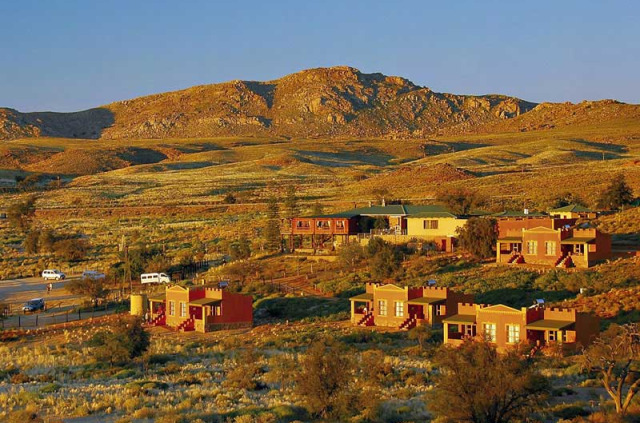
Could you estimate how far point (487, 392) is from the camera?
24.0 metres

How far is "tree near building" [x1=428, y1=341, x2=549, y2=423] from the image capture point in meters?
23.9

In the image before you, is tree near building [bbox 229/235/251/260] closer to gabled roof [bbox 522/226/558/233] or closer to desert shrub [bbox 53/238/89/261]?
desert shrub [bbox 53/238/89/261]

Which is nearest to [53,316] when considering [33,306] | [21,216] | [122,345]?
[33,306]

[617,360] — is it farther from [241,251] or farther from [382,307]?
[241,251]

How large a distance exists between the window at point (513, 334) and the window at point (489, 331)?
556mm

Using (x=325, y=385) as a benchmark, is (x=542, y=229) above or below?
above

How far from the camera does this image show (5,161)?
188m

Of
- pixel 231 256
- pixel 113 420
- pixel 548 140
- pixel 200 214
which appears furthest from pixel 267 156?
pixel 113 420

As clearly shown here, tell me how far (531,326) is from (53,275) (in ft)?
114

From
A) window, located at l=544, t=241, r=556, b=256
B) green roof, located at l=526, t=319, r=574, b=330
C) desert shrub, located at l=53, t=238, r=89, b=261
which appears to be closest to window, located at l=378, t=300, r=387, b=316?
green roof, located at l=526, t=319, r=574, b=330

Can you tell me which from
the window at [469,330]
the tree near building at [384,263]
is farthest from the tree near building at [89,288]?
the window at [469,330]

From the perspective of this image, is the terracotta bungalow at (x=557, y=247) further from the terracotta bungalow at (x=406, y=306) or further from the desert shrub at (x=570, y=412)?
the desert shrub at (x=570, y=412)

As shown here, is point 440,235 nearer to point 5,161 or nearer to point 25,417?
point 25,417

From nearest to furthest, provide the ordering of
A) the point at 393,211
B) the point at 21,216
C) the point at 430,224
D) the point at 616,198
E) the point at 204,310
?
the point at 204,310 → the point at 430,224 → the point at 393,211 → the point at 616,198 → the point at 21,216
